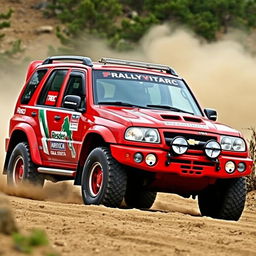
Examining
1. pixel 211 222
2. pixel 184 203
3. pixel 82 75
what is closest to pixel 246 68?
pixel 184 203

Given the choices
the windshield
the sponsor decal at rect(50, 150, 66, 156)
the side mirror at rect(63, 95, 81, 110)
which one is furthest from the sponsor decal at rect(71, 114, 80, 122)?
the sponsor decal at rect(50, 150, 66, 156)

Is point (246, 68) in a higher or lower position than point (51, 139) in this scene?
higher

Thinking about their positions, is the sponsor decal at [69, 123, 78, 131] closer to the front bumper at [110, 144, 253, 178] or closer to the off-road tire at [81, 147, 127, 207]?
the off-road tire at [81, 147, 127, 207]

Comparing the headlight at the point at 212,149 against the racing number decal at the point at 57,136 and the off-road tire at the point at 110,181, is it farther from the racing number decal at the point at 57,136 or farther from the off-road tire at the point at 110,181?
the racing number decal at the point at 57,136

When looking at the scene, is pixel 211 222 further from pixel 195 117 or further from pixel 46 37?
pixel 46 37

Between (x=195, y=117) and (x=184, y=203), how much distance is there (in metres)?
2.86

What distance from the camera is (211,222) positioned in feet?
30.9

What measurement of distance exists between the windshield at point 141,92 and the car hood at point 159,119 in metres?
0.29

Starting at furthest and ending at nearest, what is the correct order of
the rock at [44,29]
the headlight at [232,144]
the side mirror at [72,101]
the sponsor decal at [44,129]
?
1. the rock at [44,29]
2. the sponsor decal at [44,129]
3. the side mirror at [72,101]
4. the headlight at [232,144]

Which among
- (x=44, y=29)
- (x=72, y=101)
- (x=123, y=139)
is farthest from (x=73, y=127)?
(x=44, y=29)

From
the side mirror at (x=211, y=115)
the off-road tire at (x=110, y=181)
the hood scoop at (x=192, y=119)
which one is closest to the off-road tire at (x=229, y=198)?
A: the hood scoop at (x=192, y=119)

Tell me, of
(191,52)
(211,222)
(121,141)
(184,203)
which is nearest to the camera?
(211,222)

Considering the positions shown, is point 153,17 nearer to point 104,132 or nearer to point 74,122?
point 74,122

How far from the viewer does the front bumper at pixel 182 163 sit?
395 inches
